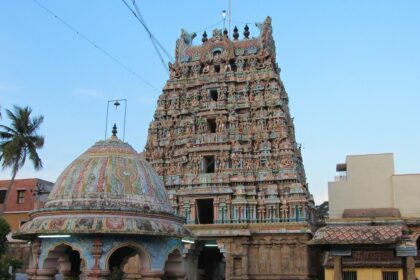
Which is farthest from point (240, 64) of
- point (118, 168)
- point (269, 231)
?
point (118, 168)

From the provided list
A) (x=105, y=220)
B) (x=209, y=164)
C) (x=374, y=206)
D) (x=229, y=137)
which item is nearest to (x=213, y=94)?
(x=229, y=137)

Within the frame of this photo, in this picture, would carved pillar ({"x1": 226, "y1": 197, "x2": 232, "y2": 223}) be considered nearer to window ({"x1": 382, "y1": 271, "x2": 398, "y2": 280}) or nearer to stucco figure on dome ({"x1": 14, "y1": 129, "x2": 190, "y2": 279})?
window ({"x1": 382, "y1": 271, "x2": 398, "y2": 280})

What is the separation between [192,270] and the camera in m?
34.9

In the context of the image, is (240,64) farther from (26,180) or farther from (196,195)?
(26,180)

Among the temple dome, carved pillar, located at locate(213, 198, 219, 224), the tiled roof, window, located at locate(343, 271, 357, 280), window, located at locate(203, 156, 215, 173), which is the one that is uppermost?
window, located at locate(203, 156, 215, 173)

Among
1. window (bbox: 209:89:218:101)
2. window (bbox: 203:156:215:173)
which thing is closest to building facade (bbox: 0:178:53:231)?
window (bbox: 203:156:215:173)

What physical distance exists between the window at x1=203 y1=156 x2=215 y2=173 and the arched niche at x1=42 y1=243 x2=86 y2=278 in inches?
795

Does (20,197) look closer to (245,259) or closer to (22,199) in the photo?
(22,199)

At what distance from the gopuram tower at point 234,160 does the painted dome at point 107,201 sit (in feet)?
50.8

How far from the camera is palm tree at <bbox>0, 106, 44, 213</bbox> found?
118 feet

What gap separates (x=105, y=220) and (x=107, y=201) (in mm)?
574

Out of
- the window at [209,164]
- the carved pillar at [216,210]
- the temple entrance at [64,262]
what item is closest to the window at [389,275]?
the carved pillar at [216,210]

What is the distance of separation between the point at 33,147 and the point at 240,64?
16.8 meters

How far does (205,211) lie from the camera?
3822 cm
